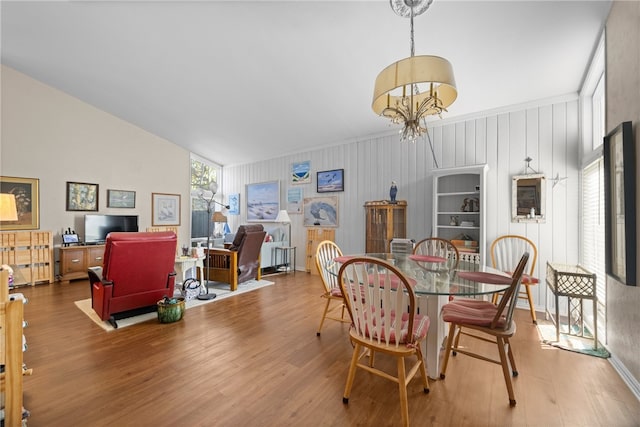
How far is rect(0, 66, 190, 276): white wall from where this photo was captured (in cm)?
467

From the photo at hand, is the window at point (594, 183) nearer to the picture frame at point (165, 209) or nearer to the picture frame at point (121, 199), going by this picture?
the picture frame at point (165, 209)

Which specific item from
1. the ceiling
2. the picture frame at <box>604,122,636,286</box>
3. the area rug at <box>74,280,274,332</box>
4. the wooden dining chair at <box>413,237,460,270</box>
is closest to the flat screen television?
the area rug at <box>74,280,274,332</box>

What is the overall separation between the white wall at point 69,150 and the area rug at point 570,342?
7427mm

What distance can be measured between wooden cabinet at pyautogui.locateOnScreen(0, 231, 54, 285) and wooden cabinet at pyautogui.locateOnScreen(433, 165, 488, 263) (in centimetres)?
675

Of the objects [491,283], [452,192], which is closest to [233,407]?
[491,283]

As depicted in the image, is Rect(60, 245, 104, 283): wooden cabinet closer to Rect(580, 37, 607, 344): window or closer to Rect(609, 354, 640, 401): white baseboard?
Rect(609, 354, 640, 401): white baseboard

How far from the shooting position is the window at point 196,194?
7.40m

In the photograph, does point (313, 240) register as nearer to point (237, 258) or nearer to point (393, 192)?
point (237, 258)

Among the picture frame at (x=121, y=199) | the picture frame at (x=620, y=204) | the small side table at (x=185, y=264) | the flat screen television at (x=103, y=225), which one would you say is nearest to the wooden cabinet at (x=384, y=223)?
the picture frame at (x=620, y=204)

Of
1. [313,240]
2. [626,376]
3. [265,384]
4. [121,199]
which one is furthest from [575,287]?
[121,199]

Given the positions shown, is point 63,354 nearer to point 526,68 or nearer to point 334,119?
point 334,119

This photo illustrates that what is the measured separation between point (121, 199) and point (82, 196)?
666mm

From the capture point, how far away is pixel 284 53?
10.7 ft

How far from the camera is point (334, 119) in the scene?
15.4 ft
